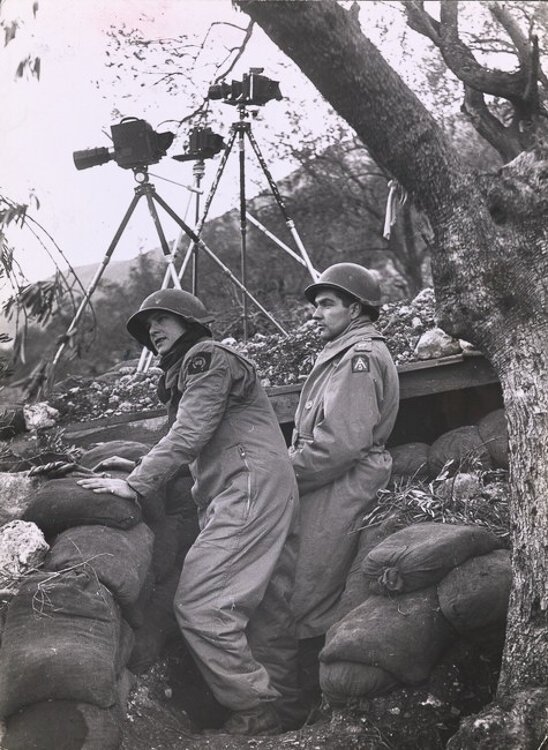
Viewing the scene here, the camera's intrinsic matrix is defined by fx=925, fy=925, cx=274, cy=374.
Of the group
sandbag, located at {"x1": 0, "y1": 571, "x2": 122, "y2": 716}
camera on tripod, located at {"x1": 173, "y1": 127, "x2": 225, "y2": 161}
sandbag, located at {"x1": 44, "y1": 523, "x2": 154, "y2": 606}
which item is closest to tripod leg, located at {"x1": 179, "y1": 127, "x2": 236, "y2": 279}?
camera on tripod, located at {"x1": 173, "y1": 127, "x2": 225, "y2": 161}

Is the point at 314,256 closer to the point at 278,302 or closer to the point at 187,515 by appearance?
the point at 278,302

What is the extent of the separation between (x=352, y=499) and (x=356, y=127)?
1917 mm

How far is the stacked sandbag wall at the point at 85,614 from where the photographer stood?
3561mm

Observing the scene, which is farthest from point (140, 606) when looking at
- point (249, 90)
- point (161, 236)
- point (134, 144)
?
point (249, 90)

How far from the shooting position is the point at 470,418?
600 cm

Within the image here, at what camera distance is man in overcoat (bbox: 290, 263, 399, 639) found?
15.7 feet

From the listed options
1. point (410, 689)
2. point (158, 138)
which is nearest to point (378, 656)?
point (410, 689)

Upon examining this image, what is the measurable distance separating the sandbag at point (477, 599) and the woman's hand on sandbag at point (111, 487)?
153cm

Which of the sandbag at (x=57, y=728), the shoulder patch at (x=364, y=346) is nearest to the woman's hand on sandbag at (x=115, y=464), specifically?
the shoulder patch at (x=364, y=346)

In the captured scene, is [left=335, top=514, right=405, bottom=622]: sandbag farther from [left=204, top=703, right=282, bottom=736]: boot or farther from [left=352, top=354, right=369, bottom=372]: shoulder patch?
[left=352, top=354, right=369, bottom=372]: shoulder patch

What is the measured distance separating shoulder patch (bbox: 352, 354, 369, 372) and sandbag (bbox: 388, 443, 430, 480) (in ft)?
2.55

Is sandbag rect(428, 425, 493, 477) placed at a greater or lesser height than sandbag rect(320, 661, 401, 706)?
greater

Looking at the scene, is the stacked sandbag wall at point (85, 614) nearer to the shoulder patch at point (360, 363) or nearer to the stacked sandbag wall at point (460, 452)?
the shoulder patch at point (360, 363)

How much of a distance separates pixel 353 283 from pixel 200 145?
2.03 m
